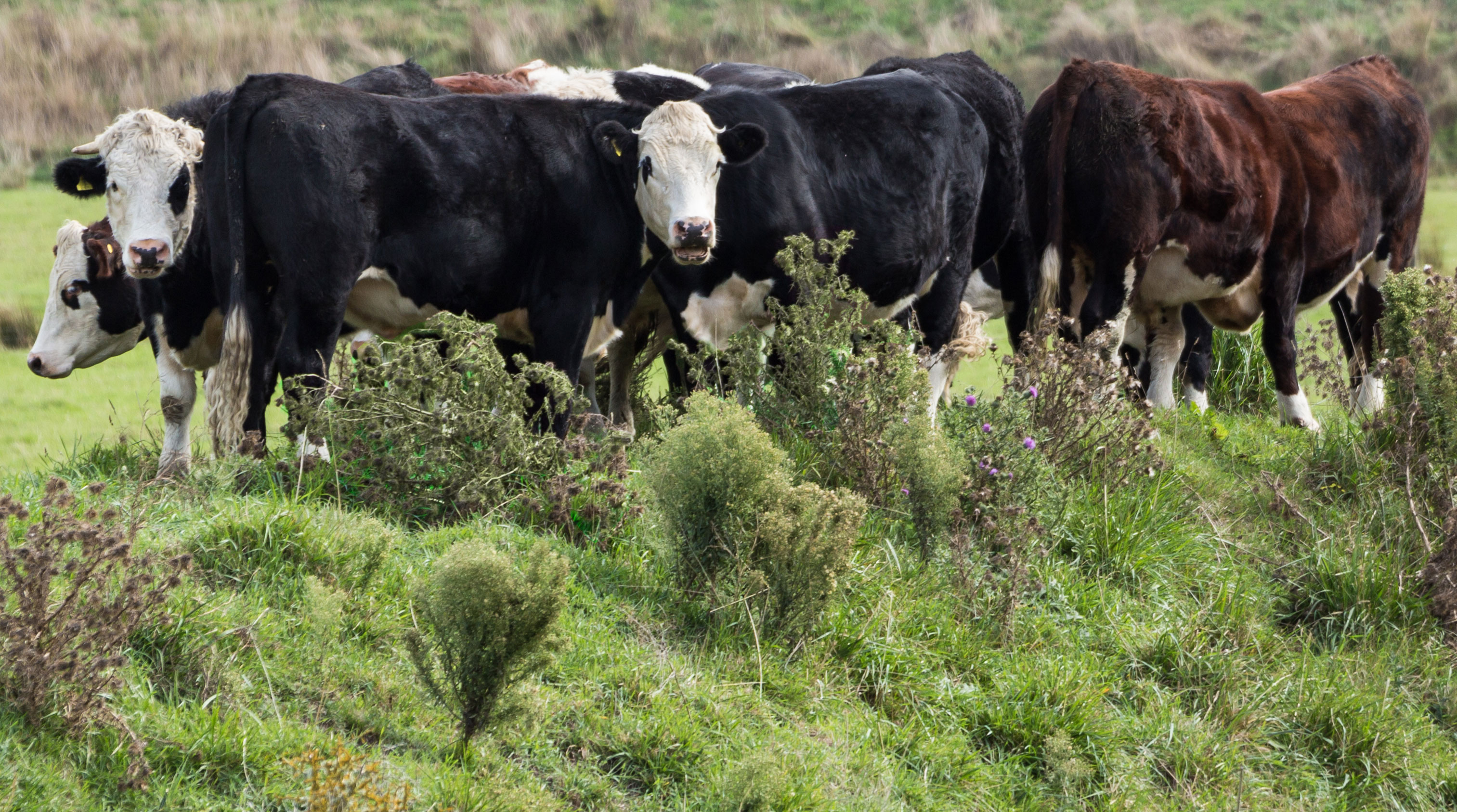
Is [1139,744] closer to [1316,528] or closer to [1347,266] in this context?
[1316,528]

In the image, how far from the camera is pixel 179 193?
5941 millimetres

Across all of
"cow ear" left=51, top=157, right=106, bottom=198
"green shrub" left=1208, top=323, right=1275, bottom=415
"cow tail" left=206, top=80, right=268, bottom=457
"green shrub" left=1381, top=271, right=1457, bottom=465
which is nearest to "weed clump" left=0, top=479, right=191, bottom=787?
"cow tail" left=206, top=80, right=268, bottom=457

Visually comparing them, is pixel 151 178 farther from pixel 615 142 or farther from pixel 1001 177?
pixel 1001 177

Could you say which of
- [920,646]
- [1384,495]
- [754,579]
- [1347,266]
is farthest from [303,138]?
[1347,266]

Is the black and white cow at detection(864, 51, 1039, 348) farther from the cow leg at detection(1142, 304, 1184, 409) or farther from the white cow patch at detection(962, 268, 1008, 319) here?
the cow leg at detection(1142, 304, 1184, 409)

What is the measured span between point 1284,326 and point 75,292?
6.05 meters

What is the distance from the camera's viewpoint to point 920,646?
4699 millimetres

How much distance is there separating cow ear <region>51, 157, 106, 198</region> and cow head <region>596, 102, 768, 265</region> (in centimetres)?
215

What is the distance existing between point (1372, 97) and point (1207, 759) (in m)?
5.47

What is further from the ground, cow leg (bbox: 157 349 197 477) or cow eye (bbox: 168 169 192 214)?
cow eye (bbox: 168 169 192 214)

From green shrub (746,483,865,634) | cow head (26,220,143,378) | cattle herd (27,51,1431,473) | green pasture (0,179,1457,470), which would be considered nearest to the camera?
green shrub (746,483,865,634)

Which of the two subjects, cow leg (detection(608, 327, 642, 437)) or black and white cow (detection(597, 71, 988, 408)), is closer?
black and white cow (detection(597, 71, 988, 408))

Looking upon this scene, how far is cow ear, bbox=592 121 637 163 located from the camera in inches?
241

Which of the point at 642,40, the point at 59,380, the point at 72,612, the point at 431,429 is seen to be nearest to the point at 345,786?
the point at 72,612
